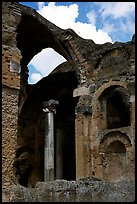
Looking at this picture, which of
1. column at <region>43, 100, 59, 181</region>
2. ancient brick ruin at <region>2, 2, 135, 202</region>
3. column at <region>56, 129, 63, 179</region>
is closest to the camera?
ancient brick ruin at <region>2, 2, 135, 202</region>

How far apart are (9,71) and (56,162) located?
839 cm

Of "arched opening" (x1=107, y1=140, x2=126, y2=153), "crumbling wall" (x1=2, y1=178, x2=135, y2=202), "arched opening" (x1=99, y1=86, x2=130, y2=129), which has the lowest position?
"crumbling wall" (x1=2, y1=178, x2=135, y2=202)

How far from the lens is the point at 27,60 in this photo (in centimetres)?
1628

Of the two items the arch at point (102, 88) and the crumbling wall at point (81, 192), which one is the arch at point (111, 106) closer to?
the arch at point (102, 88)

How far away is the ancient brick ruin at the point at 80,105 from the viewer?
14.0m

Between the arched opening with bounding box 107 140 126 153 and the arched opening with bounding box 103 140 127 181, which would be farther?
the arched opening with bounding box 107 140 126 153

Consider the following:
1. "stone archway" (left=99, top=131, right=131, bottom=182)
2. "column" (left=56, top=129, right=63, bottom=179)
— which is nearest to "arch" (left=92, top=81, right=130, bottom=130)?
"stone archway" (left=99, top=131, right=131, bottom=182)

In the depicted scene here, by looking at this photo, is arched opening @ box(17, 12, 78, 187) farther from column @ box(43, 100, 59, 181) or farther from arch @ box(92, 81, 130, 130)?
column @ box(43, 100, 59, 181)

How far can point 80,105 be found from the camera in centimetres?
1504

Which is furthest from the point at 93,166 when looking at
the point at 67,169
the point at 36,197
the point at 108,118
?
the point at 36,197

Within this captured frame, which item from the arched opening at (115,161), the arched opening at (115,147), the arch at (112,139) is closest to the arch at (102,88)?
the arch at (112,139)

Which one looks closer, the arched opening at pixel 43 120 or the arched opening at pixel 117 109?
the arched opening at pixel 117 109

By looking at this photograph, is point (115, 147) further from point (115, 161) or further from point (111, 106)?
point (111, 106)

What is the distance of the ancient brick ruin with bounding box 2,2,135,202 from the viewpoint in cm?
1405
